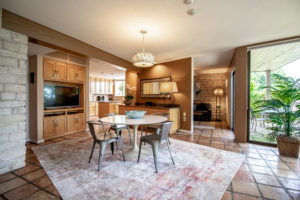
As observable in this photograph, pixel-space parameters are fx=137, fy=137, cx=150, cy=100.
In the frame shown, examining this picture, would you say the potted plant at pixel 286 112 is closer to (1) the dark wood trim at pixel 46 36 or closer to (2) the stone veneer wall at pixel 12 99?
(1) the dark wood trim at pixel 46 36

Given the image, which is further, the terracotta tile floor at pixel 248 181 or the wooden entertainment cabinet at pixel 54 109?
the wooden entertainment cabinet at pixel 54 109

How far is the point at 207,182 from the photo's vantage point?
71.2 inches

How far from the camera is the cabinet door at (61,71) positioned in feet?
12.3

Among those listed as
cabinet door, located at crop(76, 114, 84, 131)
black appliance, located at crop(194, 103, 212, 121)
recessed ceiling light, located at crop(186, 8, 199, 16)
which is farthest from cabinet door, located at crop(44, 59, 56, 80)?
black appliance, located at crop(194, 103, 212, 121)

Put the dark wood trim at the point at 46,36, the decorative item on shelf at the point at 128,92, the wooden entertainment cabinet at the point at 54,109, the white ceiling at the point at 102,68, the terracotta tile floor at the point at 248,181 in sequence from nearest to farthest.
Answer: the terracotta tile floor at the point at 248,181, the dark wood trim at the point at 46,36, the wooden entertainment cabinet at the point at 54,109, the white ceiling at the point at 102,68, the decorative item on shelf at the point at 128,92

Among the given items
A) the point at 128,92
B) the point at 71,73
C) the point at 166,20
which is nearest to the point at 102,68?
the point at 128,92

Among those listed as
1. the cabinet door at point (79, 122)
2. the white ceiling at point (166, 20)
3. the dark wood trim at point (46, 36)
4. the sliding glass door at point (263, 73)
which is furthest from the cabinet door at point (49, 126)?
the sliding glass door at point (263, 73)

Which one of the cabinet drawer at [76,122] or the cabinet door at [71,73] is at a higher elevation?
the cabinet door at [71,73]

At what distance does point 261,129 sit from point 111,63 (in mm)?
4604

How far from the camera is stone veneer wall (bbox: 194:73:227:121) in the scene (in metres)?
6.97

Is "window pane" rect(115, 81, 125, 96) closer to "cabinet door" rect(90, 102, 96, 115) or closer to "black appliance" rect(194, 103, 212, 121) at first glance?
"cabinet door" rect(90, 102, 96, 115)

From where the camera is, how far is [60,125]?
150 inches

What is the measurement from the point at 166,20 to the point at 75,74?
3.20 m

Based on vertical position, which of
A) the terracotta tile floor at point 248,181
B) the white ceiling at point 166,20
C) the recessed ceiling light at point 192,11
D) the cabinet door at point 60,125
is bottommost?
the terracotta tile floor at point 248,181
